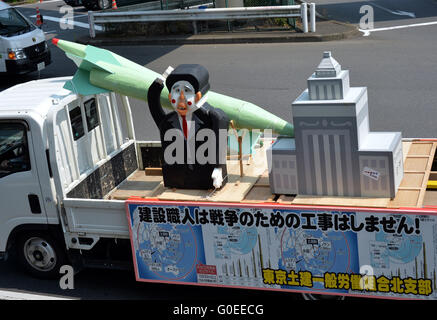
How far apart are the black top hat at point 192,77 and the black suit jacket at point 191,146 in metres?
0.25

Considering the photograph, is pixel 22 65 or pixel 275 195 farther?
pixel 22 65

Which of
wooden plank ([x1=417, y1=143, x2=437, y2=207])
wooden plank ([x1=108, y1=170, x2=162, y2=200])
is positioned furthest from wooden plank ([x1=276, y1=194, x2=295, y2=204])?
wooden plank ([x1=108, y1=170, x2=162, y2=200])

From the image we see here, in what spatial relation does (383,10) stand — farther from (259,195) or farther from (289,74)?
(259,195)

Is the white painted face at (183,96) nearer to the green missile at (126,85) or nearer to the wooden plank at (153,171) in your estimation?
the green missile at (126,85)

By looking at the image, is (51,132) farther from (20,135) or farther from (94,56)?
(94,56)

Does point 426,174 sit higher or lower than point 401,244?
higher

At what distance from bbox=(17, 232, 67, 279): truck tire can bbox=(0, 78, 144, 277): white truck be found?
0.01 m

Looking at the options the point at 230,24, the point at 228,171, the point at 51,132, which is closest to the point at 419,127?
the point at 228,171

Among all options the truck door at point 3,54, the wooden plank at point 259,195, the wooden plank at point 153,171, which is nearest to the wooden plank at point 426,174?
the wooden plank at point 259,195

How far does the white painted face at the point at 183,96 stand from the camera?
726cm

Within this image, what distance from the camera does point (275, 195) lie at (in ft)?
24.1

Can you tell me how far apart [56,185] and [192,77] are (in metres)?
1.96

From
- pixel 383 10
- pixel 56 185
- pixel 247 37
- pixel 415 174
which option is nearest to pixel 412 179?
pixel 415 174

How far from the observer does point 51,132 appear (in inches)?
293
